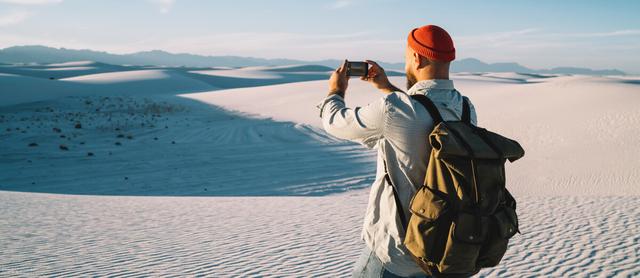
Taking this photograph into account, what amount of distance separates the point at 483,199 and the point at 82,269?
4376 mm

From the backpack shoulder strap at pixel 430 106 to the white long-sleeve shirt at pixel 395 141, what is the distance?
0.02 metres

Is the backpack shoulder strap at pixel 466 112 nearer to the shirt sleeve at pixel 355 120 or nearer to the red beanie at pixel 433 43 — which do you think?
the red beanie at pixel 433 43

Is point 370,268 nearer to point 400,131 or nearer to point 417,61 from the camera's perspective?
point 400,131

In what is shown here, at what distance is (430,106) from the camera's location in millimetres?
1662

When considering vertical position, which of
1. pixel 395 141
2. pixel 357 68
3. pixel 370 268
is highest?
pixel 357 68

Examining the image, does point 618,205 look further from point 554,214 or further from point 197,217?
point 197,217

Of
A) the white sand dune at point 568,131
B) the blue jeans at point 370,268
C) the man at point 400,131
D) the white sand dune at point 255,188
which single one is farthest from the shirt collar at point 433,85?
the white sand dune at point 568,131

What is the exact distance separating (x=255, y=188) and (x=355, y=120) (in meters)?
9.10

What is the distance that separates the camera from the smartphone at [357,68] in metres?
2.00

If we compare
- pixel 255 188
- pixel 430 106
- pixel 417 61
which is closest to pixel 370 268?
pixel 430 106

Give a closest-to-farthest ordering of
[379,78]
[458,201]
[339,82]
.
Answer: [458,201] < [339,82] < [379,78]

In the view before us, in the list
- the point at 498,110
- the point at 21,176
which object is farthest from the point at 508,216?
the point at 498,110

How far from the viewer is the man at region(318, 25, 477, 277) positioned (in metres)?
1.65

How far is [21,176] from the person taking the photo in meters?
11.2
